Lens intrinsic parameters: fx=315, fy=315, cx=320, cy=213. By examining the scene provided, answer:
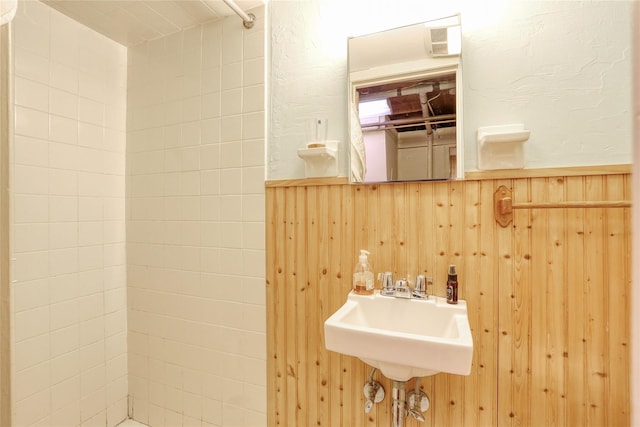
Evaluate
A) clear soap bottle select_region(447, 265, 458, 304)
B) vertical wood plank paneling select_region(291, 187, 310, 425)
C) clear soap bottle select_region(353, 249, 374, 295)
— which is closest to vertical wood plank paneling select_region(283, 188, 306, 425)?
vertical wood plank paneling select_region(291, 187, 310, 425)

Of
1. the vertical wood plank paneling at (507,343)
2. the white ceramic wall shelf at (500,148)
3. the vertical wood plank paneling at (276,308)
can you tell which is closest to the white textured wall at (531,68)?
the white ceramic wall shelf at (500,148)

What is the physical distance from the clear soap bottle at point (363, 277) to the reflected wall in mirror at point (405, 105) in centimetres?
34

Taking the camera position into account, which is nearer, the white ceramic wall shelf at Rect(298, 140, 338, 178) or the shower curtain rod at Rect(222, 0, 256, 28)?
the white ceramic wall shelf at Rect(298, 140, 338, 178)

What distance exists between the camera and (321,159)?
4.63 feet

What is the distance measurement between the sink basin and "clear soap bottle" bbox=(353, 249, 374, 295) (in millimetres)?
29

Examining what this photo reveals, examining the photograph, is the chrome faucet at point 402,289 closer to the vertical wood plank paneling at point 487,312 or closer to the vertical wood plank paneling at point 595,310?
the vertical wood plank paneling at point 487,312

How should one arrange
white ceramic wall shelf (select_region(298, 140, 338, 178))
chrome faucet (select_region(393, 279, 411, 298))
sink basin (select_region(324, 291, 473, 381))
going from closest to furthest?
sink basin (select_region(324, 291, 473, 381))
chrome faucet (select_region(393, 279, 411, 298))
white ceramic wall shelf (select_region(298, 140, 338, 178))

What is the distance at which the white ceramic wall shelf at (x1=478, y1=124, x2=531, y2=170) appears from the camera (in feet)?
3.65

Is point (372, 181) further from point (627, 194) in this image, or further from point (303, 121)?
point (627, 194)

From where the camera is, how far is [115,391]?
70.4 inches

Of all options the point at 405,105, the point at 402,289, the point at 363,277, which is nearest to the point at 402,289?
the point at 402,289

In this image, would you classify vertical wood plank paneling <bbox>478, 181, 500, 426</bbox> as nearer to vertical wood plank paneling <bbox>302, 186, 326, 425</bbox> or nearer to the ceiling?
vertical wood plank paneling <bbox>302, 186, 326, 425</bbox>

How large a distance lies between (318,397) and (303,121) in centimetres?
127

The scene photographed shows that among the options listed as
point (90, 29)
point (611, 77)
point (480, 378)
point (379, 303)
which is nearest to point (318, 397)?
point (379, 303)
